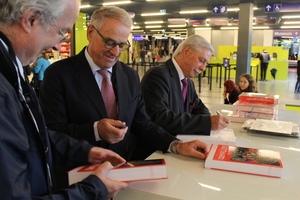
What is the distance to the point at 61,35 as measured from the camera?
0.99m

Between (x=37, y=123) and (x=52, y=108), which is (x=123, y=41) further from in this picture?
(x=37, y=123)

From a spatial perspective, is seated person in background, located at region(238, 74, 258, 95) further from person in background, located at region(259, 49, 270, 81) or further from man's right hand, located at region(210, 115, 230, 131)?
person in background, located at region(259, 49, 270, 81)

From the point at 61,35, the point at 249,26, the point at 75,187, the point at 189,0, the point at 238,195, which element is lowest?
the point at 238,195

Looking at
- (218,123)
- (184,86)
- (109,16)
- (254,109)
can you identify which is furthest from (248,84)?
(109,16)

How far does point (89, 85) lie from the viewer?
5.35ft

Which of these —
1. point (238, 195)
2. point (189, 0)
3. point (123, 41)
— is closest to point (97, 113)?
point (123, 41)

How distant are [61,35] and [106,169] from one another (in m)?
0.50

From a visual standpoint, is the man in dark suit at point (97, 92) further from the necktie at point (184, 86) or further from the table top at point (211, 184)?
the necktie at point (184, 86)

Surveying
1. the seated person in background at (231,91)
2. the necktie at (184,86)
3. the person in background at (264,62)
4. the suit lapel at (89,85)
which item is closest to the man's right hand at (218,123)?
the necktie at (184,86)

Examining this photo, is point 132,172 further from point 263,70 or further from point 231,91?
point 263,70

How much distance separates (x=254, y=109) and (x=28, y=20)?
2.16m

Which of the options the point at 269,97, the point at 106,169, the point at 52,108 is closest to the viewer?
the point at 106,169

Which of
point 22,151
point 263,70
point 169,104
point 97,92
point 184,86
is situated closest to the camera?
point 22,151

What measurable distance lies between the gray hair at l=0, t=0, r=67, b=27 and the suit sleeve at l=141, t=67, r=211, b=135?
120 centimetres
